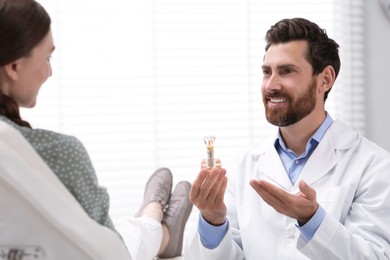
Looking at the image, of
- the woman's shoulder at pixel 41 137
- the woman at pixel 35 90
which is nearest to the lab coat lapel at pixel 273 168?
the woman at pixel 35 90

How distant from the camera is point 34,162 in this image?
2.73ft

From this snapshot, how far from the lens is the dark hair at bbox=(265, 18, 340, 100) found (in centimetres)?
165

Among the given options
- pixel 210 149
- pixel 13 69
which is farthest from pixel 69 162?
pixel 210 149

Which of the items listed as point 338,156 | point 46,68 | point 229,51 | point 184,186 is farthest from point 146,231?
point 46,68

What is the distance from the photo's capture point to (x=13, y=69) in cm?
89

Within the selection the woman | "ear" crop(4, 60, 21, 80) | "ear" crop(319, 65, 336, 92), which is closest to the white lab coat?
"ear" crop(319, 65, 336, 92)

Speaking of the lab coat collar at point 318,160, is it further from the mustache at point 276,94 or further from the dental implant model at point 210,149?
the dental implant model at point 210,149

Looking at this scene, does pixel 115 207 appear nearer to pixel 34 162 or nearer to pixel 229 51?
pixel 229 51

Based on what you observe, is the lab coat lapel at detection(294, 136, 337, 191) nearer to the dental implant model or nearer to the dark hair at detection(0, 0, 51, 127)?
the dental implant model

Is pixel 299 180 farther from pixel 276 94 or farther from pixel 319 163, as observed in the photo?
pixel 276 94

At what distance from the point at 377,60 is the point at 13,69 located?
2003 mm

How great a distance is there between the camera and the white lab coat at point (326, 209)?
1.36 m

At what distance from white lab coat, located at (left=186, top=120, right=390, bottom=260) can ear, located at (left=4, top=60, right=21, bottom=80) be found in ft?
2.73

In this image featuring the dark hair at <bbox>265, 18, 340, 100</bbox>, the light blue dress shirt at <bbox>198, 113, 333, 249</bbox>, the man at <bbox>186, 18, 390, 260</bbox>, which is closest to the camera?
the man at <bbox>186, 18, 390, 260</bbox>
